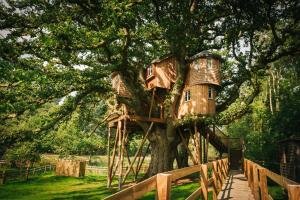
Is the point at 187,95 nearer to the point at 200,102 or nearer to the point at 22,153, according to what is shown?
the point at 200,102

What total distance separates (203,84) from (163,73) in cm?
380

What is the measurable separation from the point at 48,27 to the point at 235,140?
1012 inches

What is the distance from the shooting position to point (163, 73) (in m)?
24.3

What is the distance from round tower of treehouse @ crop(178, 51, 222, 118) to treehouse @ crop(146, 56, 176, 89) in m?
2.17

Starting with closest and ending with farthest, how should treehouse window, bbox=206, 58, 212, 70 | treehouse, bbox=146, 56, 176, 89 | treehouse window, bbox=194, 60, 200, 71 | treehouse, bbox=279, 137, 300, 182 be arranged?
treehouse, bbox=279, 137, 300, 182
treehouse window, bbox=206, 58, 212, 70
treehouse window, bbox=194, 60, 200, 71
treehouse, bbox=146, 56, 176, 89

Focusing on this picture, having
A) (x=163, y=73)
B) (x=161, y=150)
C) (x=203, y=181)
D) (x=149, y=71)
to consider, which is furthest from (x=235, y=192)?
(x=149, y=71)

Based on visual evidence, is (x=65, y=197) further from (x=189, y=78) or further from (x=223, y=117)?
(x=223, y=117)

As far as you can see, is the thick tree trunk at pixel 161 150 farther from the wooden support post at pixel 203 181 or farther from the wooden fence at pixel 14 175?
the wooden support post at pixel 203 181

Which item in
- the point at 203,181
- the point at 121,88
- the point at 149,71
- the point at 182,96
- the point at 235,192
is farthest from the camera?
the point at 149,71

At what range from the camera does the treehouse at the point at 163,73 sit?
2436 centimetres

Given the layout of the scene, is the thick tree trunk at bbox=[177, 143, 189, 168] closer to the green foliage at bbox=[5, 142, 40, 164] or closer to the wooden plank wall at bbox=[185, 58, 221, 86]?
the wooden plank wall at bbox=[185, 58, 221, 86]

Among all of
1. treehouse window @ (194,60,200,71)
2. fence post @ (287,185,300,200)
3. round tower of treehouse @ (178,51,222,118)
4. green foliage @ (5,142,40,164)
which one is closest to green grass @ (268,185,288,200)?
round tower of treehouse @ (178,51,222,118)

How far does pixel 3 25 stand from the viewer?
17.7 meters

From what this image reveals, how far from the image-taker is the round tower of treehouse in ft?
72.6
